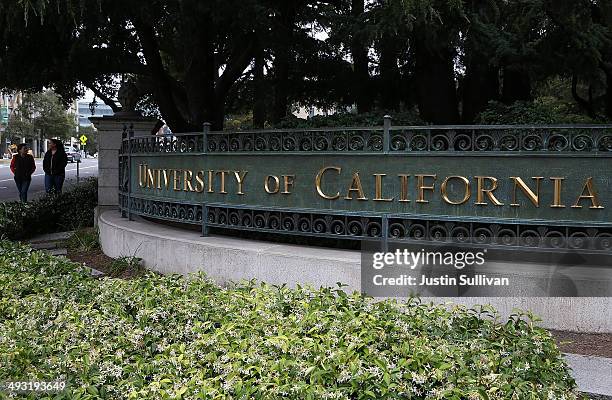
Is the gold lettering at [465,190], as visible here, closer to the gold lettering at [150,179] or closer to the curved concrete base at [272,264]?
the curved concrete base at [272,264]

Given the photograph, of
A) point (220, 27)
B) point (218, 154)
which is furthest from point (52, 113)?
point (218, 154)

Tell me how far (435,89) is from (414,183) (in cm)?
678

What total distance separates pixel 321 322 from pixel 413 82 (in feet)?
34.1

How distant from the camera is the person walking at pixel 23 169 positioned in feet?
55.0

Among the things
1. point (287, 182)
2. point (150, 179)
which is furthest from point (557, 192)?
point (150, 179)

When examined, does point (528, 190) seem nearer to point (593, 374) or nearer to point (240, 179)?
point (593, 374)

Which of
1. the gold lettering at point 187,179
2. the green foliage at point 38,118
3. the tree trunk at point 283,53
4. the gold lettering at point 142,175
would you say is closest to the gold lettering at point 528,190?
the gold lettering at point 187,179

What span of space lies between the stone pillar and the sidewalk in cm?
854

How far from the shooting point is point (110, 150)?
452 inches

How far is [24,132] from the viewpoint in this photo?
71375mm

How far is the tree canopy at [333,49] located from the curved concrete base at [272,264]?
2851mm

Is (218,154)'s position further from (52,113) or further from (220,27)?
(52,113)

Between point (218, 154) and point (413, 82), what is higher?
point (413, 82)

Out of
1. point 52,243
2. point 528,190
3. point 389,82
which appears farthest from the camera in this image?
point 389,82
